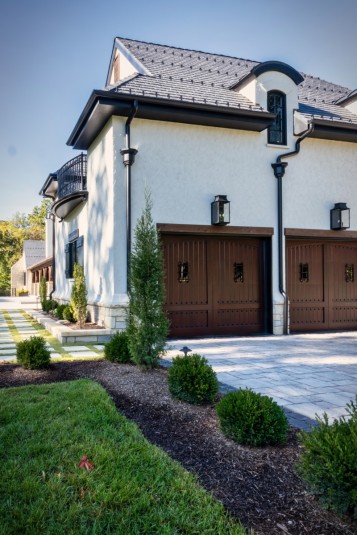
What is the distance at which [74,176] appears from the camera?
13.1m

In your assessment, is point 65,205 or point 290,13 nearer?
point 290,13

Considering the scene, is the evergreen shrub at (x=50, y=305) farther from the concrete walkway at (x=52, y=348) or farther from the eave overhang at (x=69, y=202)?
the concrete walkway at (x=52, y=348)

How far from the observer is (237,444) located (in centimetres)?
330

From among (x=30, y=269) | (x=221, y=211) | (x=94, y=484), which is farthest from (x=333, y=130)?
(x=30, y=269)

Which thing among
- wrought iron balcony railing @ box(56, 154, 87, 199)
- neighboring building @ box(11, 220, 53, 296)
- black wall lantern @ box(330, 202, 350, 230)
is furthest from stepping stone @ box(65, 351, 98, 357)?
neighboring building @ box(11, 220, 53, 296)

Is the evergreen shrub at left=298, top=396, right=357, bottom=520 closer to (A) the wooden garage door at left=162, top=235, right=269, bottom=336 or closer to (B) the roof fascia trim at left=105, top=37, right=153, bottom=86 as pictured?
(A) the wooden garage door at left=162, top=235, right=269, bottom=336

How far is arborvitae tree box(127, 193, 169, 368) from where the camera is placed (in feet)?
19.0

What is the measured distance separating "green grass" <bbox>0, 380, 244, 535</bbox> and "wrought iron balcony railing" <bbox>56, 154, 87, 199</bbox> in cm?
973

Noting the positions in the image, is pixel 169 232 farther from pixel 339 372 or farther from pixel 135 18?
pixel 135 18

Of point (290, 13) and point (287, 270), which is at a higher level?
point (290, 13)

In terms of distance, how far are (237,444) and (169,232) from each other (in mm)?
6623

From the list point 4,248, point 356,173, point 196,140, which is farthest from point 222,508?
point 4,248

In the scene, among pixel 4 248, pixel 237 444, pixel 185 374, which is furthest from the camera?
pixel 4 248

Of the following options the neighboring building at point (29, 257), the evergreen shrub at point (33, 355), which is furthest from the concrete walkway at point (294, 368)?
the neighboring building at point (29, 257)
